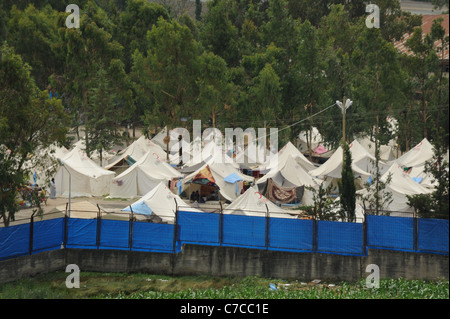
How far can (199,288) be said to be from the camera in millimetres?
20359

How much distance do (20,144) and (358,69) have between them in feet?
109

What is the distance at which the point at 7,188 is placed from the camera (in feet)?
69.1

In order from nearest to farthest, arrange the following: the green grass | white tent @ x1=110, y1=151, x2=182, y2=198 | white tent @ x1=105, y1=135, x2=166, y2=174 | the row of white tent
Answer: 1. the green grass
2. the row of white tent
3. white tent @ x1=110, y1=151, x2=182, y2=198
4. white tent @ x1=105, y1=135, x2=166, y2=174

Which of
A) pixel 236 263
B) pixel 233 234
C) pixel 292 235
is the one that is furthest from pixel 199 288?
pixel 292 235

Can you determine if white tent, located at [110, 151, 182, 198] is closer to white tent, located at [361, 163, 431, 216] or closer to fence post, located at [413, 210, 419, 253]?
white tent, located at [361, 163, 431, 216]

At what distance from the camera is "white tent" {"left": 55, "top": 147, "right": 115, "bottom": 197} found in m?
36.2

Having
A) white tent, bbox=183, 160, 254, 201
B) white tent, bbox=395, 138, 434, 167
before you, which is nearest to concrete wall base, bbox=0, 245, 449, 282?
white tent, bbox=183, 160, 254, 201

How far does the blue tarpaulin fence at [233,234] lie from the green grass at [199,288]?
1.10m

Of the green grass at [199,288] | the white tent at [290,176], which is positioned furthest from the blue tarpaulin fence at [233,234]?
the white tent at [290,176]

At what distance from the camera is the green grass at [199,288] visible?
17.9m

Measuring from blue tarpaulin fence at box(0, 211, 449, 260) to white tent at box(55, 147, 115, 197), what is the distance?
14224mm

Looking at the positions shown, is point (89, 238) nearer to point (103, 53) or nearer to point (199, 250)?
point (199, 250)

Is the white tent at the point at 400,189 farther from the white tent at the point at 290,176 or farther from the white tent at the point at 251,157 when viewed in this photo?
the white tent at the point at 251,157
